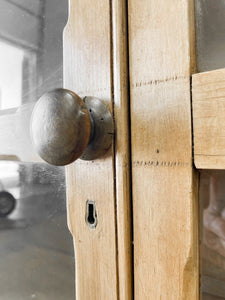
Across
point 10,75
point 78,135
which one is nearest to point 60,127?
point 78,135

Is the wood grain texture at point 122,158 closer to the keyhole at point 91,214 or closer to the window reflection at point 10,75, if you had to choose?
the keyhole at point 91,214

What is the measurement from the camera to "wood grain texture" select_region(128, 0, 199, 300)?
0.28 meters

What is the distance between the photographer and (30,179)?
1.42ft

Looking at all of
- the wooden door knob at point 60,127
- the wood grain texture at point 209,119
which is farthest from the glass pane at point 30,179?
the wood grain texture at point 209,119

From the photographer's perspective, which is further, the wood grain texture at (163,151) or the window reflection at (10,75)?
the window reflection at (10,75)

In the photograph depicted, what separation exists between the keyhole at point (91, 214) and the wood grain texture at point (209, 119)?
15 centimetres

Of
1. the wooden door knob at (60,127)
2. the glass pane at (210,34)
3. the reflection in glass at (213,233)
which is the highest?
the glass pane at (210,34)

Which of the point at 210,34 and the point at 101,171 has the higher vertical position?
the point at 210,34

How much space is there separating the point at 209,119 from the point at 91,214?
19 centimetres

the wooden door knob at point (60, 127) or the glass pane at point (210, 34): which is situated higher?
the glass pane at point (210, 34)

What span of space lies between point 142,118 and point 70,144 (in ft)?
0.29

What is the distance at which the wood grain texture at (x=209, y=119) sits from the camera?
253mm

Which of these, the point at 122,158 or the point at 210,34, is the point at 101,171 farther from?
the point at 210,34

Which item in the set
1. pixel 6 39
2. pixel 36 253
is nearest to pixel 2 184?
pixel 36 253
